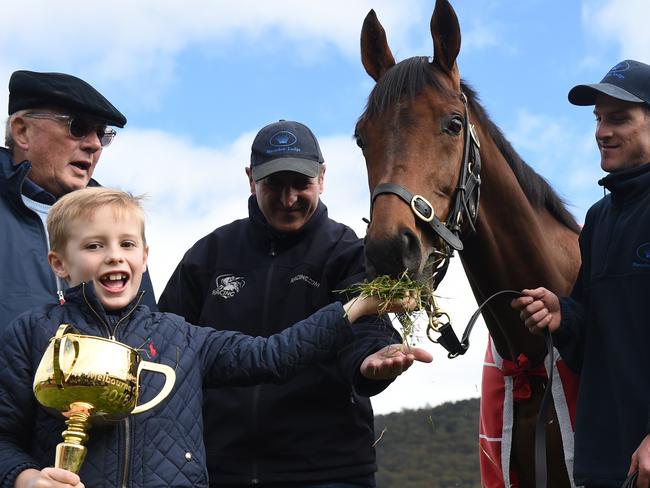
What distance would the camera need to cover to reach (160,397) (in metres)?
3.25

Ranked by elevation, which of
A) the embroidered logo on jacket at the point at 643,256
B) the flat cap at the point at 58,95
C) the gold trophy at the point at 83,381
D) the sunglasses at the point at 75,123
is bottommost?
the gold trophy at the point at 83,381

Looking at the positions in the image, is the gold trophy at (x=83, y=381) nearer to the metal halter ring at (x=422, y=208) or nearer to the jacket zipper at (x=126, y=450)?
the jacket zipper at (x=126, y=450)

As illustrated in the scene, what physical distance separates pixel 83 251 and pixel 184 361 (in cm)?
57

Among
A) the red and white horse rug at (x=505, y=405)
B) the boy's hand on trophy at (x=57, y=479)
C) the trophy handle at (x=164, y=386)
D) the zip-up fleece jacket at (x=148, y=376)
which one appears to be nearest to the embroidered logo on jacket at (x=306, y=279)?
the zip-up fleece jacket at (x=148, y=376)

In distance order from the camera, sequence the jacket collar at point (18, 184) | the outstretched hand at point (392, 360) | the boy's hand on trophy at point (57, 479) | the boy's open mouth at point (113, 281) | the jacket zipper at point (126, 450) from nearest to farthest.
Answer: the boy's hand on trophy at point (57, 479)
the jacket zipper at point (126, 450)
the boy's open mouth at point (113, 281)
the outstretched hand at point (392, 360)
the jacket collar at point (18, 184)

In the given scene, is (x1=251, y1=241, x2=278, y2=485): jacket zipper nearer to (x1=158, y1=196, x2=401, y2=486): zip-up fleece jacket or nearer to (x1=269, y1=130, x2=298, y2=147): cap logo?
(x1=158, y1=196, x2=401, y2=486): zip-up fleece jacket

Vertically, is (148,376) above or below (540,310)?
below

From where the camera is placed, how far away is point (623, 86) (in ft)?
13.5

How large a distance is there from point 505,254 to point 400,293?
3.59 ft

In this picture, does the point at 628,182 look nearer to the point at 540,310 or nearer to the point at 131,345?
the point at 540,310

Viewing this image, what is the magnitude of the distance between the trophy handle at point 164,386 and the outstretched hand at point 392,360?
2.70 ft

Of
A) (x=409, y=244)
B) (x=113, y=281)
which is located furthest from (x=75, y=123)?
(x=409, y=244)

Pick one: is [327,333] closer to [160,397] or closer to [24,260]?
[160,397]

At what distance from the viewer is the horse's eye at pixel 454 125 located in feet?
14.3
